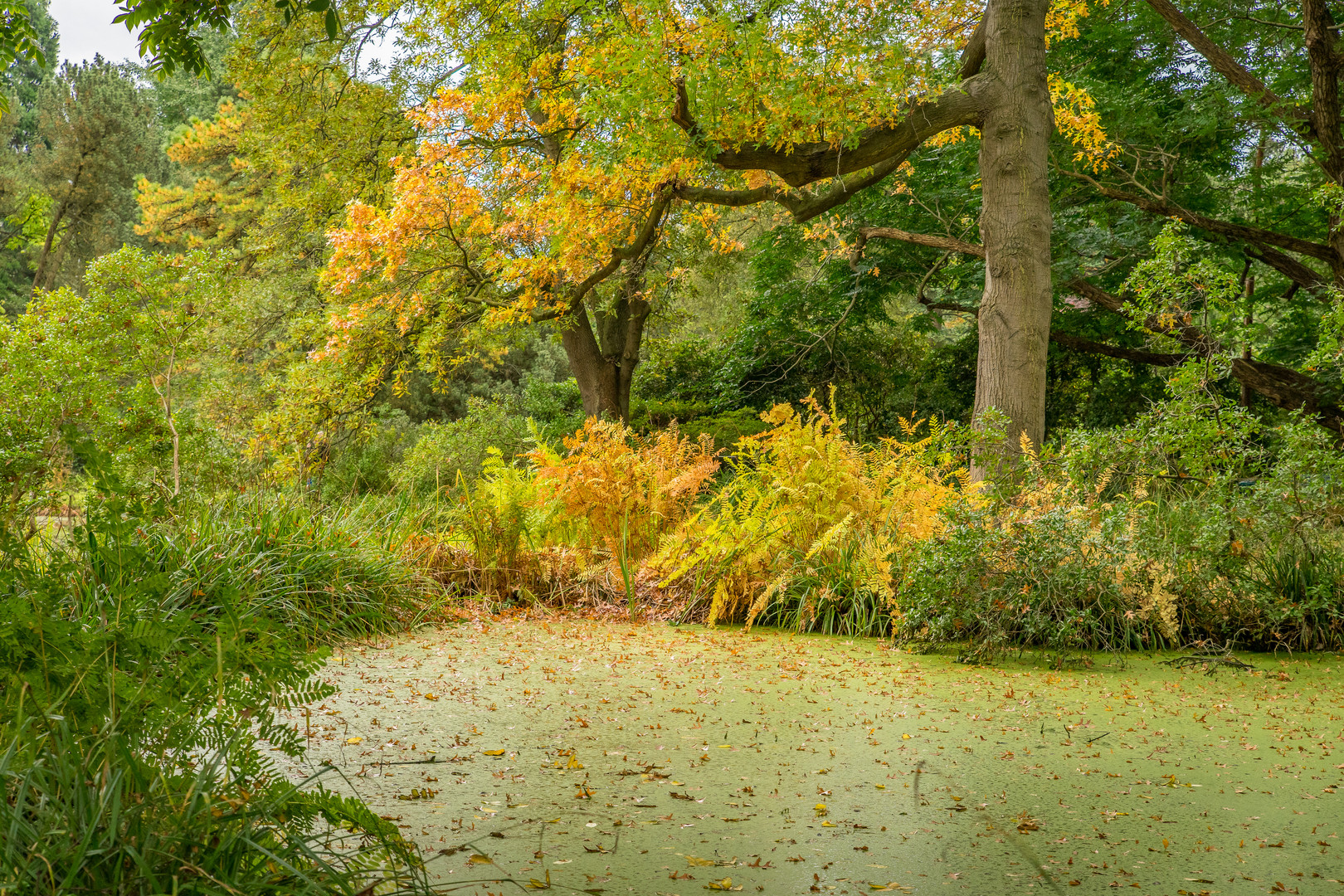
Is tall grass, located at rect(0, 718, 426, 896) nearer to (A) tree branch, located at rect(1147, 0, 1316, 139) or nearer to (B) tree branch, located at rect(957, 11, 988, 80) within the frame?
(B) tree branch, located at rect(957, 11, 988, 80)

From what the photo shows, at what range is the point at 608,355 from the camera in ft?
36.0

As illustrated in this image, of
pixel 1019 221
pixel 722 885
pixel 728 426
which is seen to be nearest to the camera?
pixel 722 885

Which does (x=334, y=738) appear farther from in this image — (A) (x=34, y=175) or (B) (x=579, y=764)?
(A) (x=34, y=175)

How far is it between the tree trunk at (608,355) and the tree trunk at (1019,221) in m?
4.64

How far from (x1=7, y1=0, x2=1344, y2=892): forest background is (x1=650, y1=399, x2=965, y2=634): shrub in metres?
0.03

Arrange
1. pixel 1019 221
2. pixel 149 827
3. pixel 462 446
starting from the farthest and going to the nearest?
pixel 462 446 < pixel 1019 221 < pixel 149 827

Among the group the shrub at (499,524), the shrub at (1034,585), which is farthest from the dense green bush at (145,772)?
the shrub at (499,524)

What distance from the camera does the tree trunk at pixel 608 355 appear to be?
10570 millimetres

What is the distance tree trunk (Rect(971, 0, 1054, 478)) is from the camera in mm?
6379

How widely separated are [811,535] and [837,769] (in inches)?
107

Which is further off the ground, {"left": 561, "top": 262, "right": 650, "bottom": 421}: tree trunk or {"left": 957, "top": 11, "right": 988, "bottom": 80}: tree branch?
{"left": 957, "top": 11, "right": 988, "bottom": 80}: tree branch

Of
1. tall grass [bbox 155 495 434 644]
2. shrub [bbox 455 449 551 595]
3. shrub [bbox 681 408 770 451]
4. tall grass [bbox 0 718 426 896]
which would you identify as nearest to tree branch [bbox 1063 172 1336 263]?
shrub [bbox 681 408 770 451]

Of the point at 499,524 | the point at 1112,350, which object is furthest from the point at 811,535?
the point at 1112,350

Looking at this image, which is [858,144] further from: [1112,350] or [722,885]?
[1112,350]
